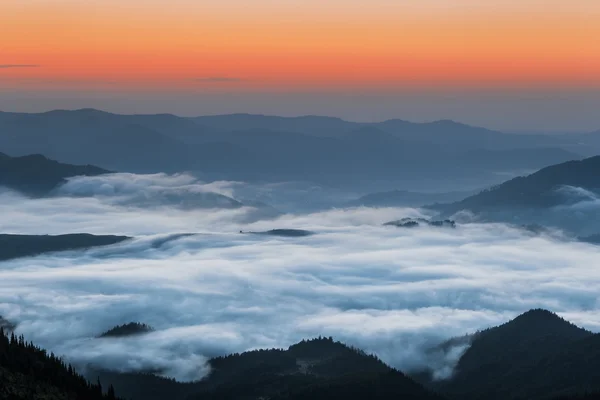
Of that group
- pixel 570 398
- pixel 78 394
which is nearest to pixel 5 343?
pixel 78 394

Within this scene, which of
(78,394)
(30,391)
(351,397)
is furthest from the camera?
(351,397)

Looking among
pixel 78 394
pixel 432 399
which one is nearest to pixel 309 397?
pixel 432 399

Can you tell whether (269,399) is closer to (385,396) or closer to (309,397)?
(309,397)

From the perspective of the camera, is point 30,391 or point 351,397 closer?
point 30,391

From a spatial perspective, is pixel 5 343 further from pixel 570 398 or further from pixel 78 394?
pixel 570 398

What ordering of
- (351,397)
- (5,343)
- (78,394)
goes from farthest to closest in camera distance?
(351,397) → (5,343) → (78,394)

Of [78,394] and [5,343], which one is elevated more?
[5,343]
